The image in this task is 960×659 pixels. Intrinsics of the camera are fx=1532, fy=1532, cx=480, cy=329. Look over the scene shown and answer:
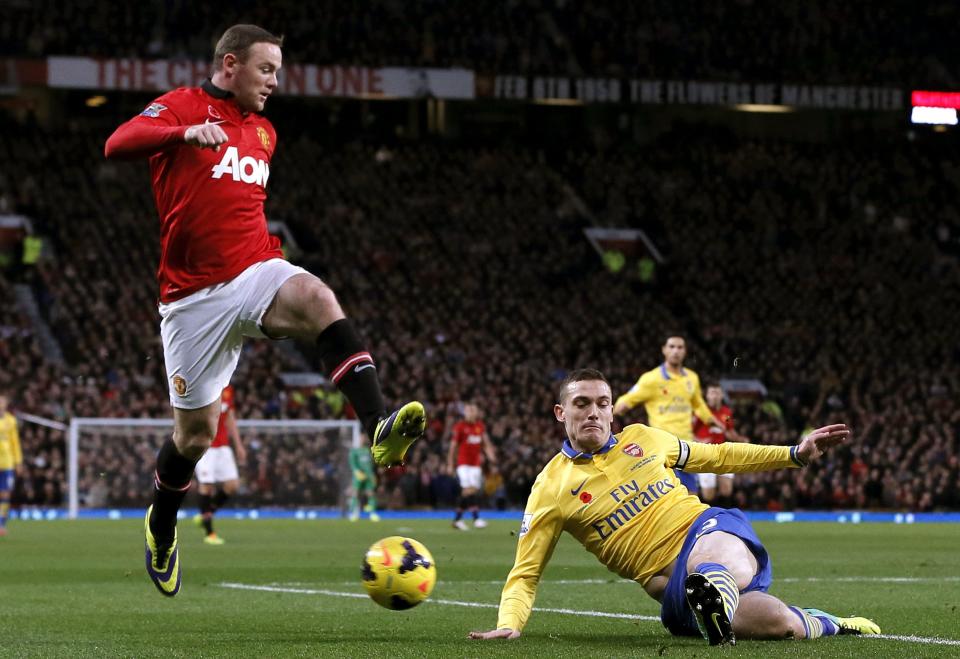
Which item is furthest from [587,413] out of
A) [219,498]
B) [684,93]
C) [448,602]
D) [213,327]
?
[684,93]

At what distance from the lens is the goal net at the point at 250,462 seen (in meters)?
26.3

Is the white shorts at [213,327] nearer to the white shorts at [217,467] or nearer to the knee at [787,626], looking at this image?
the knee at [787,626]

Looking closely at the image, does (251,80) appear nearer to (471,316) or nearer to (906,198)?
(471,316)

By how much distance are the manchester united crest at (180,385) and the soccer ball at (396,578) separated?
1.28 meters

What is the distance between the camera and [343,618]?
900cm

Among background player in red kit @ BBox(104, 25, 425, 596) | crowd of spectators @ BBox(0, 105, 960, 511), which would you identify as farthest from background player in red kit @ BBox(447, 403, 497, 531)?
background player in red kit @ BBox(104, 25, 425, 596)

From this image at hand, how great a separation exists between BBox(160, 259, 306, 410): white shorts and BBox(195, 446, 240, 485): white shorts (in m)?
11.2

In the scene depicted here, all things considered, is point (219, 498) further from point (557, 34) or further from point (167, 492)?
point (557, 34)

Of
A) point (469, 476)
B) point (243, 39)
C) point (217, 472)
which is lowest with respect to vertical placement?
point (469, 476)

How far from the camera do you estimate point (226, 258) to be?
7.20m

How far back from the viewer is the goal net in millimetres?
26281


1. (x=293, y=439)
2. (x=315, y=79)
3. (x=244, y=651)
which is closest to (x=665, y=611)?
(x=244, y=651)

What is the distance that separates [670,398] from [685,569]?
10.2 m

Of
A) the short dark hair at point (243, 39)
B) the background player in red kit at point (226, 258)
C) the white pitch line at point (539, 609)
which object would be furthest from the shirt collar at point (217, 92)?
the white pitch line at point (539, 609)
